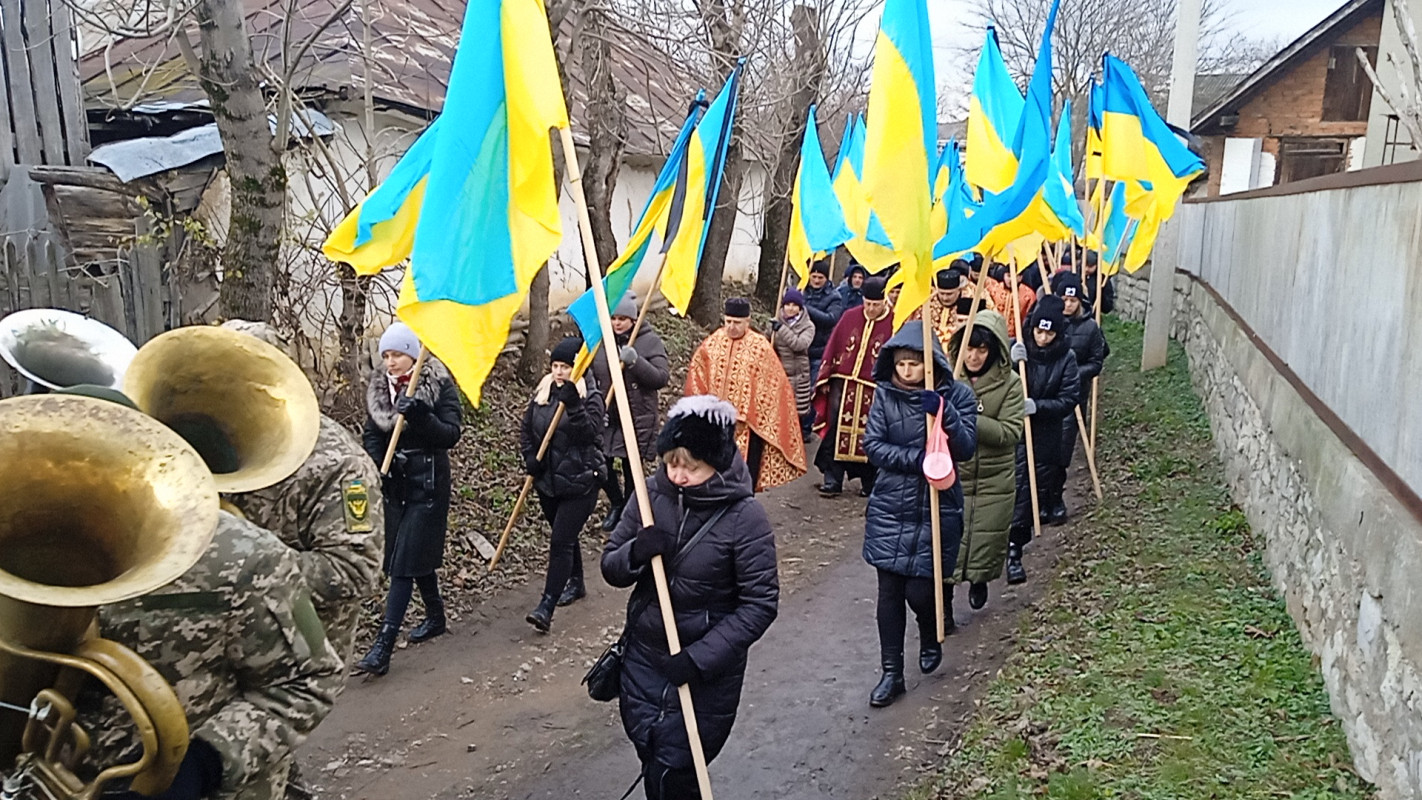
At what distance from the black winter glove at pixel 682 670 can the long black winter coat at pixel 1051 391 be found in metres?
4.54

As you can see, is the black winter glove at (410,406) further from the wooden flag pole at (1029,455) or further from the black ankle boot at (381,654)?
the wooden flag pole at (1029,455)

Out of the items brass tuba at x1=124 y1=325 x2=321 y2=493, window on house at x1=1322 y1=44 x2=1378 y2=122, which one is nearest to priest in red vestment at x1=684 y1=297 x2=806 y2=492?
brass tuba at x1=124 y1=325 x2=321 y2=493

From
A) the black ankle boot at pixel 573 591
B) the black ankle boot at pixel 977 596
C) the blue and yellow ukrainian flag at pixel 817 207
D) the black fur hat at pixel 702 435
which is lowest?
the black ankle boot at pixel 573 591

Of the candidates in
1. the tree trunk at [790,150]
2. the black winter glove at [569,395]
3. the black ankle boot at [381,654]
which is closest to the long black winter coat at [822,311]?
the tree trunk at [790,150]

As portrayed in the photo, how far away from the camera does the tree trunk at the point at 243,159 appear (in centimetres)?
602

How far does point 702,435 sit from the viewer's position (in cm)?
374

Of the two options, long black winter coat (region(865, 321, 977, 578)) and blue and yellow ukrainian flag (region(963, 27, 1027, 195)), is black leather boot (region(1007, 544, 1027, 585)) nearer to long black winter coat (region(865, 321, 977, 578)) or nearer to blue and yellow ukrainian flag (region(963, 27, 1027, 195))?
long black winter coat (region(865, 321, 977, 578))

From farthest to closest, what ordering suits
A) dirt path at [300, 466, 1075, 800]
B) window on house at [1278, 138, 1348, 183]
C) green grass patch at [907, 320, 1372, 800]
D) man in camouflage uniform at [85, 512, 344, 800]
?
window on house at [1278, 138, 1348, 183] → dirt path at [300, 466, 1075, 800] → green grass patch at [907, 320, 1372, 800] → man in camouflage uniform at [85, 512, 344, 800]

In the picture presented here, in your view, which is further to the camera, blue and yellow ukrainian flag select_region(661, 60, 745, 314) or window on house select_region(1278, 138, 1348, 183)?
window on house select_region(1278, 138, 1348, 183)

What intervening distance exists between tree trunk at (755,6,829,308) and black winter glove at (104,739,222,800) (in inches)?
481

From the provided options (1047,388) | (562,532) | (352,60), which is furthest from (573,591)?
(352,60)

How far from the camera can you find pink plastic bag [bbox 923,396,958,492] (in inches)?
206

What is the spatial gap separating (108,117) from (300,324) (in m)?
2.55

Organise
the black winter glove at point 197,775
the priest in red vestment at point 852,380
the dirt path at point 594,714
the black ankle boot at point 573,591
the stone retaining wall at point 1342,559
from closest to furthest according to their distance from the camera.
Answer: the black winter glove at point 197,775 < the stone retaining wall at point 1342,559 < the dirt path at point 594,714 < the black ankle boot at point 573,591 < the priest in red vestment at point 852,380
